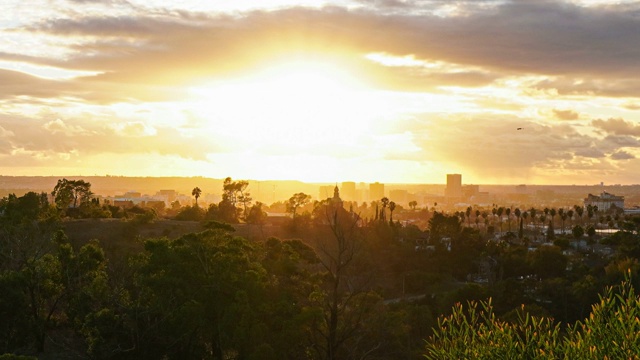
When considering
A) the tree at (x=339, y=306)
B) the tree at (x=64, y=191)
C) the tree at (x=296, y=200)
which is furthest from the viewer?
the tree at (x=296, y=200)

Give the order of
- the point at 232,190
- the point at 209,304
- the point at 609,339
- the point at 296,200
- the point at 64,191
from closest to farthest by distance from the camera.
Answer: the point at 609,339 < the point at 209,304 < the point at 64,191 < the point at 296,200 < the point at 232,190

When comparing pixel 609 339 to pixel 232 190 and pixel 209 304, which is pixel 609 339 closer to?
pixel 209 304

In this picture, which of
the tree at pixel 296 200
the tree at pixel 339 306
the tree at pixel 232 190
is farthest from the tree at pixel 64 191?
the tree at pixel 339 306

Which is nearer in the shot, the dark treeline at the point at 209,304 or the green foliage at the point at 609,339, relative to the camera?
the green foliage at the point at 609,339

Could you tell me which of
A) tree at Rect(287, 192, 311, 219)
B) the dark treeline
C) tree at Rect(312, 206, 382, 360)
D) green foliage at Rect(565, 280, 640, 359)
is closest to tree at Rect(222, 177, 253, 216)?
tree at Rect(287, 192, 311, 219)

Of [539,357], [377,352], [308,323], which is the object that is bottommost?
[377,352]

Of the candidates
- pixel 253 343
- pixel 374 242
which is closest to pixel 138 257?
pixel 253 343

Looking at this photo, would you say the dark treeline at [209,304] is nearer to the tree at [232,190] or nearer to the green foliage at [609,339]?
the green foliage at [609,339]

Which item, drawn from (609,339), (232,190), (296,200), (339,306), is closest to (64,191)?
(232,190)

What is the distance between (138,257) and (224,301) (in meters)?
9.17

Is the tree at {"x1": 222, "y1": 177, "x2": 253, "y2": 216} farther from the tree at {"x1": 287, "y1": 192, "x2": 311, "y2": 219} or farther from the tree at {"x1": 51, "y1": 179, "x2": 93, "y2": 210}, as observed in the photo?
the tree at {"x1": 51, "y1": 179, "x2": 93, "y2": 210}

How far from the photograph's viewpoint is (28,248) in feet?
188

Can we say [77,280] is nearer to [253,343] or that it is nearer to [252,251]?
[252,251]

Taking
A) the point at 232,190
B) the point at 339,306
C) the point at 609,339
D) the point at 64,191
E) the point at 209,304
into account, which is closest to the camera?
the point at 609,339
